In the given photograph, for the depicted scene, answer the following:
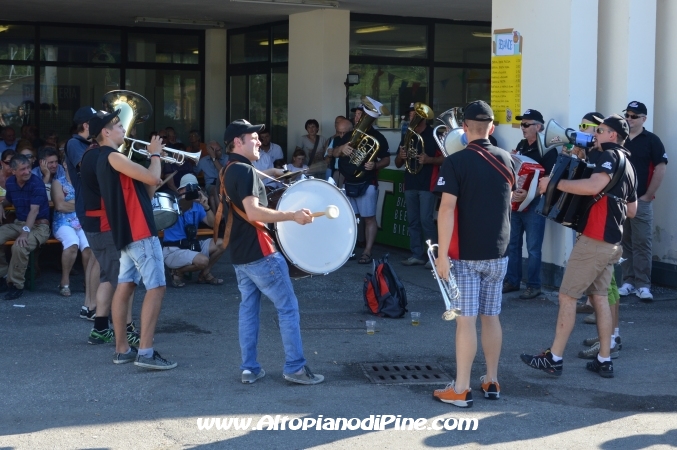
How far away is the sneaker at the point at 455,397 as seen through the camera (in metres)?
5.62

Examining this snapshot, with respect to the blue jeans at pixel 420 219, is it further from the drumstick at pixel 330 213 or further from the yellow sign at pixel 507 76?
the drumstick at pixel 330 213

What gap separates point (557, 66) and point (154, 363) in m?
5.11

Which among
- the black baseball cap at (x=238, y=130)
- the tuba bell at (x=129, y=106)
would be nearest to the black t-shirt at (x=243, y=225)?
the black baseball cap at (x=238, y=130)

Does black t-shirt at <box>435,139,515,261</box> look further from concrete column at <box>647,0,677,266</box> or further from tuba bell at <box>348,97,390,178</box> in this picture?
tuba bell at <box>348,97,390,178</box>

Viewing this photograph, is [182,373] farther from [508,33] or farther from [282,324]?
[508,33]

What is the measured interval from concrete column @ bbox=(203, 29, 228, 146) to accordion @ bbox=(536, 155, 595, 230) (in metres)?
11.0

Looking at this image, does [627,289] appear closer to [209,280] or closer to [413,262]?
[413,262]

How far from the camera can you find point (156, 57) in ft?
55.9

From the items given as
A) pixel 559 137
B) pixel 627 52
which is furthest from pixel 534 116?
pixel 627 52

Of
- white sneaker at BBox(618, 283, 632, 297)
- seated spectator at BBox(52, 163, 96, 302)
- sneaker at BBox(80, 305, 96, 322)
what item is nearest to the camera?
sneaker at BBox(80, 305, 96, 322)

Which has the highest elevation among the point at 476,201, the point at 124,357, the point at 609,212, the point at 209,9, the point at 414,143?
the point at 209,9

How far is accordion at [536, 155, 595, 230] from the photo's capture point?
6328mm

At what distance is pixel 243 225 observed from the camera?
589 centimetres
